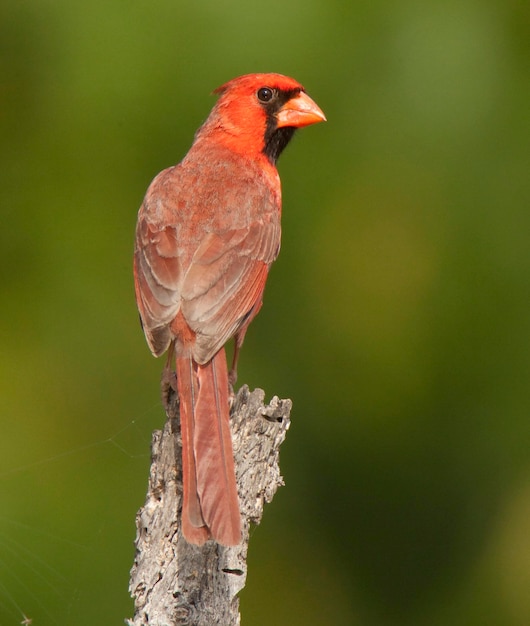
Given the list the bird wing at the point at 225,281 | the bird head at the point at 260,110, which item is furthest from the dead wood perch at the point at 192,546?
the bird head at the point at 260,110

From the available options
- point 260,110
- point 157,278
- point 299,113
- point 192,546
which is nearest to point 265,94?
point 260,110

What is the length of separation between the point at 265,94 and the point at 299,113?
179 mm

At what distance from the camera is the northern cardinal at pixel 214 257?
122 inches

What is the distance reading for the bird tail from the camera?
2941 millimetres

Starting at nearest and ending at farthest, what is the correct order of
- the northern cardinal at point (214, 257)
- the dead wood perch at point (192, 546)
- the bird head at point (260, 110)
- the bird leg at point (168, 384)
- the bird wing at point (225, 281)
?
1. the dead wood perch at point (192, 546)
2. the northern cardinal at point (214, 257)
3. the bird wing at point (225, 281)
4. the bird leg at point (168, 384)
5. the bird head at point (260, 110)

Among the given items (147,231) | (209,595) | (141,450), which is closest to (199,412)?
(209,595)

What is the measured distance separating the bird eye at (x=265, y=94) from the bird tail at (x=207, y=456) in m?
1.65

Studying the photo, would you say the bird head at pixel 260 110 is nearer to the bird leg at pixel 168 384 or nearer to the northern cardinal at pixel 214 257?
the northern cardinal at pixel 214 257

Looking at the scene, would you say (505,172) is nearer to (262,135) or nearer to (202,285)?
(262,135)

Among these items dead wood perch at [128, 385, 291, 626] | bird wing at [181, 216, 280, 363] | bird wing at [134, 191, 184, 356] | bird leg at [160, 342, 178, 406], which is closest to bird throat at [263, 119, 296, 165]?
bird wing at [181, 216, 280, 363]

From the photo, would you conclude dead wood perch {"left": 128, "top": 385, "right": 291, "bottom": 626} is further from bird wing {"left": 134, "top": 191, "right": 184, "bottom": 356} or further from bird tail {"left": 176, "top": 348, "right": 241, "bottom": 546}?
bird wing {"left": 134, "top": 191, "right": 184, "bottom": 356}

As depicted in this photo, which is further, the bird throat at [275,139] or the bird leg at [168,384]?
the bird throat at [275,139]

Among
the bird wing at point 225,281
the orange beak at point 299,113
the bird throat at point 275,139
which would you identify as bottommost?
the bird wing at point 225,281

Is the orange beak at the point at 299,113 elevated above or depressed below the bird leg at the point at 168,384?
above
